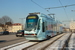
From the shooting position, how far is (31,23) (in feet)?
44.3

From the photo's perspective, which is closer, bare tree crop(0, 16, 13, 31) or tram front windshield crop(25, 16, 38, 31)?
tram front windshield crop(25, 16, 38, 31)

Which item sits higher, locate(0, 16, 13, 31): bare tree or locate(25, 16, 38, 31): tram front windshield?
locate(0, 16, 13, 31): bare tree

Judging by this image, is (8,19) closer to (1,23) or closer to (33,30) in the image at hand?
(1,23)

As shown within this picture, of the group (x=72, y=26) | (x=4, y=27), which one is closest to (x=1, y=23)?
(x=4, y=27)

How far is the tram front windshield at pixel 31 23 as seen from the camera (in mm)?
13297

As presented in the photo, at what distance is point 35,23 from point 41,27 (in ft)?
3.15

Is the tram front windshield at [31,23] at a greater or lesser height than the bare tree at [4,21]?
lesser

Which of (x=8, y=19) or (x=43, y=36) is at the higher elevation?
(x=8, y=19)

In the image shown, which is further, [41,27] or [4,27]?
[4,27]

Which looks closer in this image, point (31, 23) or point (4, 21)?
point (31, 23)

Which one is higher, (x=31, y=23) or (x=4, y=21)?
(x=4, y=21)

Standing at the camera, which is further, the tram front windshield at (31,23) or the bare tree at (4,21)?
the bare tree at (4,21)

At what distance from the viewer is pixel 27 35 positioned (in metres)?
13.4

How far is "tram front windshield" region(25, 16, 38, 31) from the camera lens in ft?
43.6
